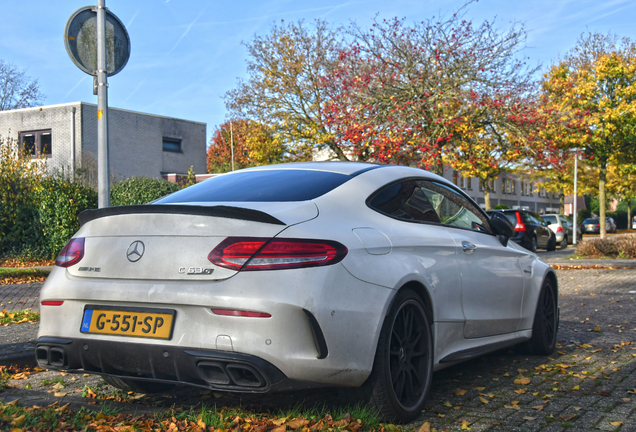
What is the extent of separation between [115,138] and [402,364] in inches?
1370

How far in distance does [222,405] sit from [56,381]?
1.60 metres

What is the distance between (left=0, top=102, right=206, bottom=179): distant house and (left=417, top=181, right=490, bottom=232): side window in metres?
29.1

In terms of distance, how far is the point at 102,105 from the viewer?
7812 millimetres

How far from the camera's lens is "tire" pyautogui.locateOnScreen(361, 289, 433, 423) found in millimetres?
3490

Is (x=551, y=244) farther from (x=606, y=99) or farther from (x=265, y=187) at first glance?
(x=265, y=187)

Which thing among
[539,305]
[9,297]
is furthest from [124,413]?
[9,297]

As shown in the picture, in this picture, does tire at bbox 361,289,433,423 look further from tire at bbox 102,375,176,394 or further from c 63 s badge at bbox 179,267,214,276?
tire at bbox 102,375,176,394

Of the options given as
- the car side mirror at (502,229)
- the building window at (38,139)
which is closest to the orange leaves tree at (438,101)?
the car side mirror at (502,229)

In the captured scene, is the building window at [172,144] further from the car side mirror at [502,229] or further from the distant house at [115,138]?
the car side mirror at [502,229]

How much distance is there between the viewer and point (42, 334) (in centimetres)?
361

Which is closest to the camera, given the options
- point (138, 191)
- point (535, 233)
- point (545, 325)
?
point (545, 325)

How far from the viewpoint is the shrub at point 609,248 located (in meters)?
16.7

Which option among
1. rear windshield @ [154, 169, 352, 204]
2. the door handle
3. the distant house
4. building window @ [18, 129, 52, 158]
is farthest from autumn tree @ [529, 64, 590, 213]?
building window @ [18, 129, 52, 158]

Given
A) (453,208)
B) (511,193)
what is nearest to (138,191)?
(453,208)
